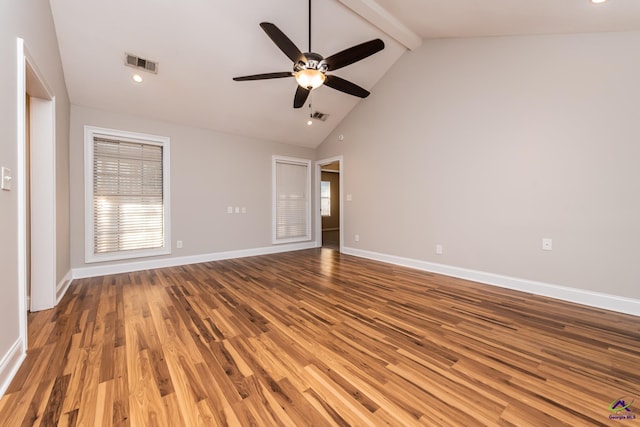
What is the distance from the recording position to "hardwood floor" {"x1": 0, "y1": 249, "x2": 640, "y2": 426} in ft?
4.27

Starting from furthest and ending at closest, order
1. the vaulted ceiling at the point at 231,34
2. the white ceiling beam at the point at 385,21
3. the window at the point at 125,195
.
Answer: the window at the point at 125,195 < the white ceiling beam at the point at 385,21 < the vaulted ceiling at the point at 231,34

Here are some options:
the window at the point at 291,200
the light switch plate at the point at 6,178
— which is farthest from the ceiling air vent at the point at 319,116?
the light switch plate at the point at 6,178

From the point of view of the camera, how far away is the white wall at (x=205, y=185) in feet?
12.1

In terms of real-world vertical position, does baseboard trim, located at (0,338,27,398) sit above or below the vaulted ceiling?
below

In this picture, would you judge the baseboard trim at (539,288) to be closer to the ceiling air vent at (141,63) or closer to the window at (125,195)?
the window at (125,195)

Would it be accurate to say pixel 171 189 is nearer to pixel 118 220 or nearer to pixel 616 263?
pixel 118 220

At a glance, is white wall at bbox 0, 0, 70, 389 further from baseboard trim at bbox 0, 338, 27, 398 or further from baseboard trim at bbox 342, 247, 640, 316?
baseboard trim at bbox 342, 247, 640, 316

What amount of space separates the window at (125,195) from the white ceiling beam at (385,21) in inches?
140

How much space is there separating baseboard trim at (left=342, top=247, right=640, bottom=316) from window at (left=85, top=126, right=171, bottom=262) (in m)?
4.24

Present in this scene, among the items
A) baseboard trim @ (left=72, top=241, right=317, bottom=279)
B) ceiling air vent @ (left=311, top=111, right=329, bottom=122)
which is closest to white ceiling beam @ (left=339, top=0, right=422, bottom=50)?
ceiling air vent @ (left=311, top=111, right=329, bottom=122)

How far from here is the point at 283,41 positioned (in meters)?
2.45

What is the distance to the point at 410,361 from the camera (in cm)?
173

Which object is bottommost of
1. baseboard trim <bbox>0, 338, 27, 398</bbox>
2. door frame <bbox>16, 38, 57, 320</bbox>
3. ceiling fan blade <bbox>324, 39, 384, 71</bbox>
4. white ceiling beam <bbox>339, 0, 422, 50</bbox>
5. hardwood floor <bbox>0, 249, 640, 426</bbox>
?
hardwood floor <bbox>0, 249, 640, 426</bbox>

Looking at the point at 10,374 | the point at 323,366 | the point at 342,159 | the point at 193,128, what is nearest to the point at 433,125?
the point at 342,159
